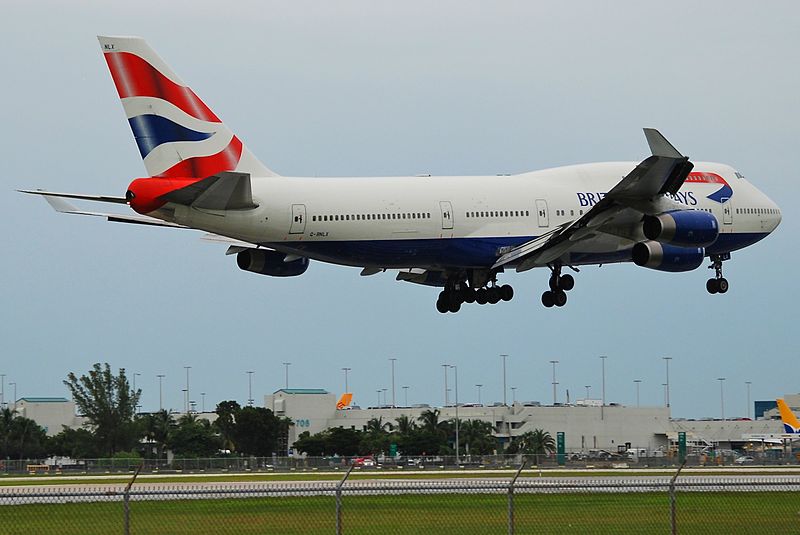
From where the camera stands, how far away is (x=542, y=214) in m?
52.9

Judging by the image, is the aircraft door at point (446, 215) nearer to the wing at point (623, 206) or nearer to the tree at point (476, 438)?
the wing at point (623, 206)

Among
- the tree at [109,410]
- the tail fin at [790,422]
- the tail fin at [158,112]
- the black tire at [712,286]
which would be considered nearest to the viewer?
the tail fin at [158,112]

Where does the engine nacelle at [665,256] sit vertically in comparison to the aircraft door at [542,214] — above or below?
below

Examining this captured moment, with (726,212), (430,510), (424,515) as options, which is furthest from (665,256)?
(424,515)

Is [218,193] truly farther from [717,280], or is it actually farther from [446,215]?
[717,280]

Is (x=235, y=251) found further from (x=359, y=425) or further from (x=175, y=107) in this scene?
(x=359, y=425)

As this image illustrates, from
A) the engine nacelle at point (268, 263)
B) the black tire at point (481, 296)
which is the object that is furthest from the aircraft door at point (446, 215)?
the engine nacelle at point (268, 263)

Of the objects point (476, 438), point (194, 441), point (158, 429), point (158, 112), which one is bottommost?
point (476, 438)

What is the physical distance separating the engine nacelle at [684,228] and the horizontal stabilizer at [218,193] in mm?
14977

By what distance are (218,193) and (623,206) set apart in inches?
584

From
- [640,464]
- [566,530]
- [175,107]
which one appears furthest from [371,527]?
[640,464]

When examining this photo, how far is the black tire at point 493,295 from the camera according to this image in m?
55.0

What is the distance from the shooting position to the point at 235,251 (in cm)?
5297

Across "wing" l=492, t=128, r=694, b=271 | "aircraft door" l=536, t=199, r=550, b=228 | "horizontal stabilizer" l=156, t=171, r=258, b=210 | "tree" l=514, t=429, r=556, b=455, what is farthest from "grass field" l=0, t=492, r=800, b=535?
"tree" l=514, t=429, r=556, b=455
